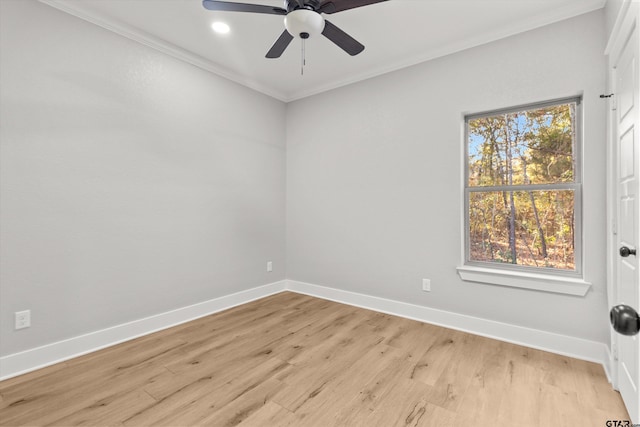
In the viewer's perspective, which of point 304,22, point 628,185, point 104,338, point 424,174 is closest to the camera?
point 628,185

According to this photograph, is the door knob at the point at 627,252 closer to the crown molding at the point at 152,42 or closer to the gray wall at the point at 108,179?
the gray wall at the point at 108,179

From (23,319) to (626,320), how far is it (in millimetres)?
3302

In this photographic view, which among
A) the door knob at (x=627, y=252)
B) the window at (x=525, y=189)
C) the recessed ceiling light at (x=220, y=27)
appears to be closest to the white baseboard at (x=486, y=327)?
the window at (x=525, y=189)

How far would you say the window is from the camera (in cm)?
255

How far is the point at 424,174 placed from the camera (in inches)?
125

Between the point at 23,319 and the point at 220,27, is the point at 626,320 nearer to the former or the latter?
the point at 220,27

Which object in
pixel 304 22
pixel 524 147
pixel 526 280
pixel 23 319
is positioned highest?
pixel 304 22

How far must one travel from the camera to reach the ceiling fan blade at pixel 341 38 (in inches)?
78.9

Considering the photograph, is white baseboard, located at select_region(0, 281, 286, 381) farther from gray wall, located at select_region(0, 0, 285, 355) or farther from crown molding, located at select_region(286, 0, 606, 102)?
crown molding, located at select_region(286, 0, 606, 102)

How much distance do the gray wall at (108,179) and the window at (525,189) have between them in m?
2.61

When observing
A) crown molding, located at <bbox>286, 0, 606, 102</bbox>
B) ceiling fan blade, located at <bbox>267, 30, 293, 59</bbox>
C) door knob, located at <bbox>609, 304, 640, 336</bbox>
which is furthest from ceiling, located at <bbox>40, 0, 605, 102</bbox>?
door knob, located at <bbox>609, 304, 640, 336</bbox>

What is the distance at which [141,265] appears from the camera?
112 inches

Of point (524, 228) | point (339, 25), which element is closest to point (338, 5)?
point (339, 25)

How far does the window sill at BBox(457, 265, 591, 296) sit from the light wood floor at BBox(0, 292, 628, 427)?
524mm
